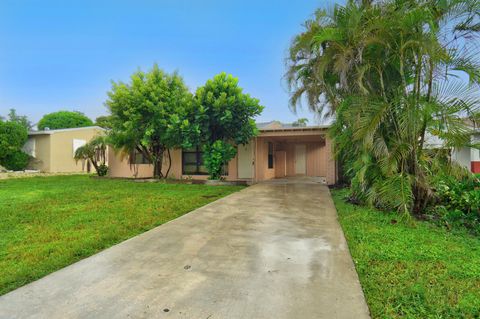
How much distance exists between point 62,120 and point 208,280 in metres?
48.6

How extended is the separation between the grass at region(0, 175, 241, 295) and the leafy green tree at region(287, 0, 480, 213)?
436cm

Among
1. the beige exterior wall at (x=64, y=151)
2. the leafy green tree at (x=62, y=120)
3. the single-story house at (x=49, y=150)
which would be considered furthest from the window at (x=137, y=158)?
the leafy green tree at (x=62, y=120)

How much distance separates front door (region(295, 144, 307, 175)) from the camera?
730 inches

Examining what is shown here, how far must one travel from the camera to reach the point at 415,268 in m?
3.07

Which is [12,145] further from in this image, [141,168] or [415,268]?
[415,268]

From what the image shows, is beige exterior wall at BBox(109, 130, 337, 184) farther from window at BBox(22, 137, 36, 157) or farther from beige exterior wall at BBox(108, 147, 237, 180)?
window at BBox(22, 137, 36, 157)

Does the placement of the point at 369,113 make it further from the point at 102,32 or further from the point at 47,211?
the point at 102,32

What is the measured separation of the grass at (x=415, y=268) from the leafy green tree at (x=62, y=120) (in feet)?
156

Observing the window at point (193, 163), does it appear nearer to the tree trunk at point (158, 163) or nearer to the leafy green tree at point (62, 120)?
the tree trunk at point (158, 163)

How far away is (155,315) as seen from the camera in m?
2.20

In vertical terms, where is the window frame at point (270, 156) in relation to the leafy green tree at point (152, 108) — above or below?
below

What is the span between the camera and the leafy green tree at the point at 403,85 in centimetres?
525

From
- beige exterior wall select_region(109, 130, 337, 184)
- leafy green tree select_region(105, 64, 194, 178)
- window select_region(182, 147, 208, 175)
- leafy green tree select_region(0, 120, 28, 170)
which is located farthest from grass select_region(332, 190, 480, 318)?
leafy green tree select_region(0, 120, 28, 170)

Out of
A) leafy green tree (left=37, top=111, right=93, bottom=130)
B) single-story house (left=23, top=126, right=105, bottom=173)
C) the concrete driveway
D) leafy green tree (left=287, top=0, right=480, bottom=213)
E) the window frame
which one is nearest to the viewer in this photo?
the concrete driveway
